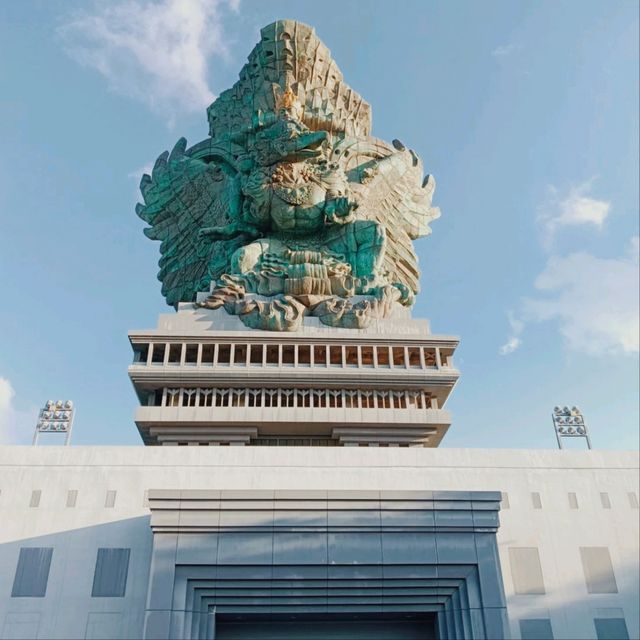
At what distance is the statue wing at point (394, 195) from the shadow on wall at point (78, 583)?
25.0 meters

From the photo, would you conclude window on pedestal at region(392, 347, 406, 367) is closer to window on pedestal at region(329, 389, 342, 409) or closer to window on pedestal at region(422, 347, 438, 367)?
window on pedestal at region(422, 347, 438, 367)

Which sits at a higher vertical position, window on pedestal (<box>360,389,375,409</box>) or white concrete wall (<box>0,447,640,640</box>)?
window on pedestal (<box>360,389,375,409</box>)

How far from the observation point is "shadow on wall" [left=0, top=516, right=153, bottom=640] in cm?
1664

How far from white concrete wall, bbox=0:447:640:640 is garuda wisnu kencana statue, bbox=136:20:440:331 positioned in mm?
12569

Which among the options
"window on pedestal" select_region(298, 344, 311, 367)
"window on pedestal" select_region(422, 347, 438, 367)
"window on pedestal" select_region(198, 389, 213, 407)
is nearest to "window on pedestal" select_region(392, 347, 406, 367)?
"window on pedestal" select_region(422, 347, 438, 367)

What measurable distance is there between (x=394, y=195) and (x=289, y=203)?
30.5 feet

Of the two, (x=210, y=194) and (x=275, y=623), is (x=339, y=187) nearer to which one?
(x=210, y=194)

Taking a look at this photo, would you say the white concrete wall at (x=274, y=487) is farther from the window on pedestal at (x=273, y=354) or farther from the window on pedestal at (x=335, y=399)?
the window on pedestal at (x=273, y=354)

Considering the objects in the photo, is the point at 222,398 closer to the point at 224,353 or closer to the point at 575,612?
the point at 224,353

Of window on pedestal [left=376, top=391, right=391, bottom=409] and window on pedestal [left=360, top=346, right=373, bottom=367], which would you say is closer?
window on pedestal [left=376, top=391, right=391, bottom=409]

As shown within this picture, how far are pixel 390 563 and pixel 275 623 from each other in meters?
3.68

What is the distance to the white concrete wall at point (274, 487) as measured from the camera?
16953 mm

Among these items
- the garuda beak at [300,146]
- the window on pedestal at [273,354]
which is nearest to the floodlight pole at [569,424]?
the window on pedestal at [273,354]

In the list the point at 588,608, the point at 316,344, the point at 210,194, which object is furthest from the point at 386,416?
the point at 210,194
